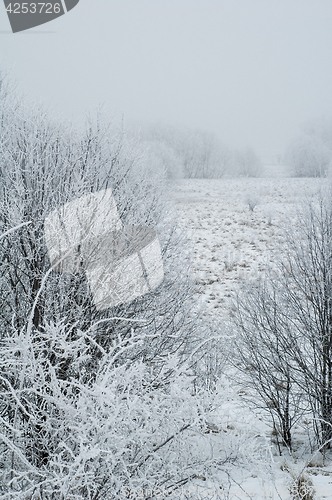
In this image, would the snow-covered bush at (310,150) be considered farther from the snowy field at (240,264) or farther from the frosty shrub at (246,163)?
the snowy field at (240,264)

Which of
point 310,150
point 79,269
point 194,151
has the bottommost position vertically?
point 79,269

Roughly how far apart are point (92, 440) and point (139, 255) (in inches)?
145

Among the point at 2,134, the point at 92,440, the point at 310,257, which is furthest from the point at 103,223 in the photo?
the point at 310,257

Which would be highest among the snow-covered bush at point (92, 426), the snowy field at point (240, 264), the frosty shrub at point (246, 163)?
the frosty shrub at point (246, 163)

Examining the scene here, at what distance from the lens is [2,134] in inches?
225

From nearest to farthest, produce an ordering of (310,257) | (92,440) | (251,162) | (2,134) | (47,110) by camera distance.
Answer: (92,440) → (2,134) → (47,110) → (310,257) → (251,162)

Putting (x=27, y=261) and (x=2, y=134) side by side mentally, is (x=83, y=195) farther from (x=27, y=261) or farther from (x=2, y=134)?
(x=2, y=134)

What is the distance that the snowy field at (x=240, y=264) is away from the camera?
4.90m

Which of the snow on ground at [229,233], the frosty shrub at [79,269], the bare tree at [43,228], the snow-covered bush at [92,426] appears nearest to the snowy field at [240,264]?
the snow on ground at [229,233]

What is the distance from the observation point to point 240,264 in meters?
16.0

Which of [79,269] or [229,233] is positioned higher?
[79,269]

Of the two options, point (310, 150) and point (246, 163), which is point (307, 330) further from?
point (246, 163)

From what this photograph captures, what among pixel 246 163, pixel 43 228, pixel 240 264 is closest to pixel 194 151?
pixel 246 163

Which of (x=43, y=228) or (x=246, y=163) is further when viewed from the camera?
(x=246, y=163)
